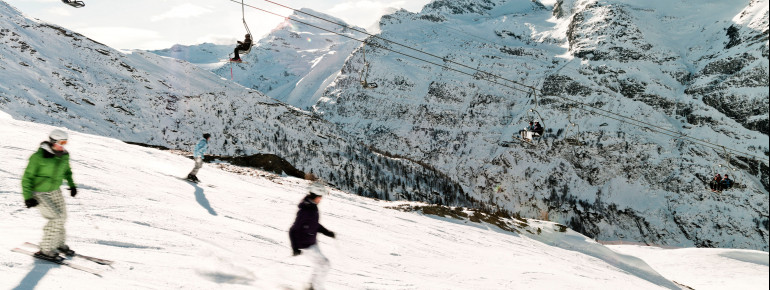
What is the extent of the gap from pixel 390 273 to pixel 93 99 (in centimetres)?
11641

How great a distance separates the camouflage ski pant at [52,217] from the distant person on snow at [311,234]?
3936 mm

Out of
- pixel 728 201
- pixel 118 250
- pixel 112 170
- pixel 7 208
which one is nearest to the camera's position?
pixel 118 250

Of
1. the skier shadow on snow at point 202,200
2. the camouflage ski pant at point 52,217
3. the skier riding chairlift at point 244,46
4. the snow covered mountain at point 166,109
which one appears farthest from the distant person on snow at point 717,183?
the snow covered mountain at point 166,109

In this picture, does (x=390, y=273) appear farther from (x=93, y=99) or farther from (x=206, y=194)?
(x=93, y=99)

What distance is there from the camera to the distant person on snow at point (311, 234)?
7.63 metres

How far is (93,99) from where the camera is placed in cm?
10231

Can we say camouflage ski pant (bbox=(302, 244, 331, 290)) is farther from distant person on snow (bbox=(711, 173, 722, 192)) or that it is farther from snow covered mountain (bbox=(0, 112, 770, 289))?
distant person on snow (bbox=(711, 173, 722, 192))

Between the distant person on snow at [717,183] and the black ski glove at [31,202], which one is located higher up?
the distant person on snow at [717,183]

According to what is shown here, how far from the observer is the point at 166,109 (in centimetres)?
11962

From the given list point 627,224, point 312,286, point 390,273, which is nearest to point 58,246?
point 312,286

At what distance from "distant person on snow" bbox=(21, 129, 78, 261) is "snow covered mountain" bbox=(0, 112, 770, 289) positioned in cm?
40

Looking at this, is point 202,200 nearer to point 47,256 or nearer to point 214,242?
point 214,242

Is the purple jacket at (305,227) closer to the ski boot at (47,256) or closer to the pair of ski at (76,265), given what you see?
the pair of ski at (76,265)

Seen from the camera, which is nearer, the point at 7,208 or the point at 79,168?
the point at 7,208
